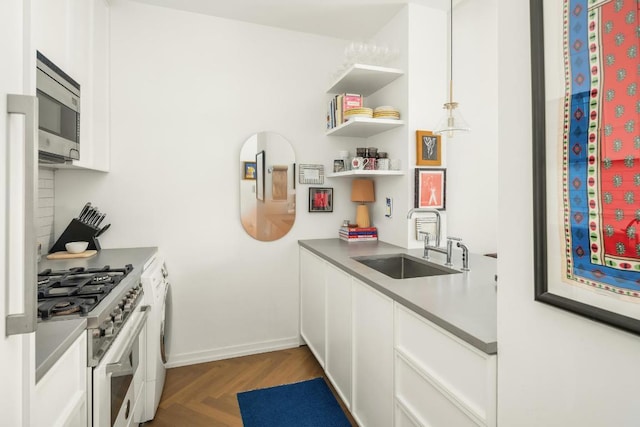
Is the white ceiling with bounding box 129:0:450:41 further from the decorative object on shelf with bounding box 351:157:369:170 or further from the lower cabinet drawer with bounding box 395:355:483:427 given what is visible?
the lower cabinet drawer with bounding box 395:355:483:427

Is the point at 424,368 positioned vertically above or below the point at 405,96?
below

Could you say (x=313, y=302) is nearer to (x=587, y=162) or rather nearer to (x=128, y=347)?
(x=128, y=347)

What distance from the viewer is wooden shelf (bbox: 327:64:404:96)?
7.86ft

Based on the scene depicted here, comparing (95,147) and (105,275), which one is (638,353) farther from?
(95,147)

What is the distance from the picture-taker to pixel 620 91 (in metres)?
0.64

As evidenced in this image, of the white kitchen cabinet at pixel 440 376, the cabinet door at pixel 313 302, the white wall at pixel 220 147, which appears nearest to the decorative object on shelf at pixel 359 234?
the white wall at pixel 220 147

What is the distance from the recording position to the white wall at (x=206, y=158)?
2451 millimetres

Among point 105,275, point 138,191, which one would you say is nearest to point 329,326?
point 105,275

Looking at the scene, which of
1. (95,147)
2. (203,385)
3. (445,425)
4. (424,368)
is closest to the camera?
(445,425)

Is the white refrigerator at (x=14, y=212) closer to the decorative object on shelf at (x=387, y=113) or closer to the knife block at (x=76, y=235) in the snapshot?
the knife block at (x=76, y=235)

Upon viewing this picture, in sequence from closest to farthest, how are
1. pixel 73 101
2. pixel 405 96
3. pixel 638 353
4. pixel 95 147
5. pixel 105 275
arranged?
pixel 638 353
pixel 105 275
pixel 73 101
pixel 95 147
pixel 405 96

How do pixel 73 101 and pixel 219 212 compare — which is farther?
pixel 219 212

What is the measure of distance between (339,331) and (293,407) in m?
0.55

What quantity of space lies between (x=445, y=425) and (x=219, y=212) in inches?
83.4
